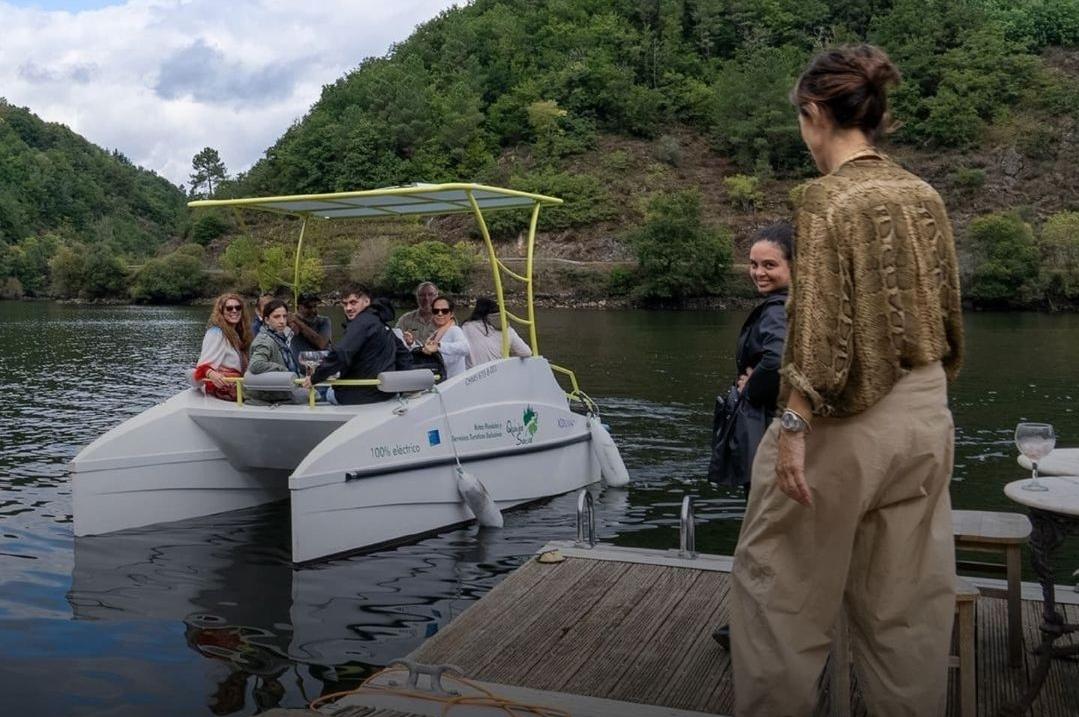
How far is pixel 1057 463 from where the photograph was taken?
5.18 metres

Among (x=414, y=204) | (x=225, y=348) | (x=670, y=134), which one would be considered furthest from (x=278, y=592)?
(x=670, y=134)

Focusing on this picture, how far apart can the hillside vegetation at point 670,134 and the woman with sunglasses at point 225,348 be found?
44803 millimetres

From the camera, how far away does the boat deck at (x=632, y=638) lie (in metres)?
4.70

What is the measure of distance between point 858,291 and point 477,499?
281 inches

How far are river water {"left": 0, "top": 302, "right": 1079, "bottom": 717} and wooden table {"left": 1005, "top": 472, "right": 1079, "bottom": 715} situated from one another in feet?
12.2

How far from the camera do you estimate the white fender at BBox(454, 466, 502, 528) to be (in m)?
10.0

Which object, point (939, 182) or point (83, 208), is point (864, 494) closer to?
point (939, 182)

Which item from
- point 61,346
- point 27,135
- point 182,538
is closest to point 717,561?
point 182,538

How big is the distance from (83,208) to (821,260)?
169737mm

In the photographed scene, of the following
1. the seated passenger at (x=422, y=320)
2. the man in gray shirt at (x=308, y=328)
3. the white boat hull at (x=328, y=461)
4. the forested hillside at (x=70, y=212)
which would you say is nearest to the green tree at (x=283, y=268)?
the man in gray shirt at (x=308, y=328)

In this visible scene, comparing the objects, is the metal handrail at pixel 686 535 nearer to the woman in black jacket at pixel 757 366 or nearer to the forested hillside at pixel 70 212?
the woman in black jacket at pixel 757 366

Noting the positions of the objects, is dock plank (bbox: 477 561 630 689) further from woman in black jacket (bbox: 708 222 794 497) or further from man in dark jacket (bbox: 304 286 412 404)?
man in dark jacket (bbox: 304 286 412 404)

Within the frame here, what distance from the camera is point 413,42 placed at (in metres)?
136

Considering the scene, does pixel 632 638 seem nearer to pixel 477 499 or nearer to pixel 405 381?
pixel 405 381
